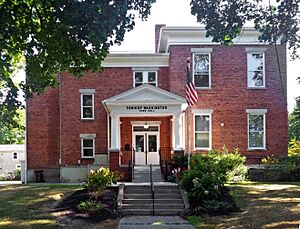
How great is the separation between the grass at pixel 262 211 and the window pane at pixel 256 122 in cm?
1096

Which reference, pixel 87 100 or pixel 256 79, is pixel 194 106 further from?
pixel 87 100

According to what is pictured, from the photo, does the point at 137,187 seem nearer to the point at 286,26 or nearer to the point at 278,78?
the point at 286,26

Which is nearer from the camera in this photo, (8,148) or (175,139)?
(175,139)

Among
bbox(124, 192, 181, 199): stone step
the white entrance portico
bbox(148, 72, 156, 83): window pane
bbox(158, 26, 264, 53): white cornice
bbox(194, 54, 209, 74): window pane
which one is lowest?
bbox(124, 192, 181, 199): stone step

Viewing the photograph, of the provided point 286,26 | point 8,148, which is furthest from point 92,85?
point 8,148

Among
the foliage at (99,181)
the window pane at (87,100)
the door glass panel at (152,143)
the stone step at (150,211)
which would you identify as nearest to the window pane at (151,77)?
the door glass panel at (152,143)

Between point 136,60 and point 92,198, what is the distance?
49.9ft

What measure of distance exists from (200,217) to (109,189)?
4.67 metres

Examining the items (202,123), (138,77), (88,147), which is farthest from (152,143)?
(138,77)

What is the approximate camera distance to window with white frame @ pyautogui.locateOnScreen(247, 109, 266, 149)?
27516 mm

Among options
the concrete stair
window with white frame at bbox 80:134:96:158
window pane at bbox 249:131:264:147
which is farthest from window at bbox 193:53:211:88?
the concrete stair

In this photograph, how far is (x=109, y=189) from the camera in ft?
55.6

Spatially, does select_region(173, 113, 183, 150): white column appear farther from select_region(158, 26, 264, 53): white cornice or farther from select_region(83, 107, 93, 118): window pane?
select_region(83, 107, 93, 118): window pane

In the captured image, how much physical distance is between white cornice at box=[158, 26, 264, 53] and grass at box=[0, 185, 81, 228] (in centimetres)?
1316
